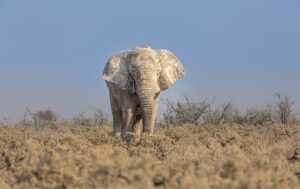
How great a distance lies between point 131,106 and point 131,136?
213cm

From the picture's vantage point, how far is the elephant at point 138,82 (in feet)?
44.7

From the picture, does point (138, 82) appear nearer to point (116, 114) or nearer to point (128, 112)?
point (128, 112)

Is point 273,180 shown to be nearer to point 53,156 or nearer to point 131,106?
point 53,156

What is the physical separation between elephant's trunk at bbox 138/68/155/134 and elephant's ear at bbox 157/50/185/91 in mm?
896

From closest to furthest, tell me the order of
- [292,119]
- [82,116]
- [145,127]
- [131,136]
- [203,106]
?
[131,136], [145,127], [203,106], [292,119], [82,116]

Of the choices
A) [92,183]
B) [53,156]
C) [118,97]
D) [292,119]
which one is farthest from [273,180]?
[292,119]

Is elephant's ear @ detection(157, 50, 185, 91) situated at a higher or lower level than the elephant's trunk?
higher

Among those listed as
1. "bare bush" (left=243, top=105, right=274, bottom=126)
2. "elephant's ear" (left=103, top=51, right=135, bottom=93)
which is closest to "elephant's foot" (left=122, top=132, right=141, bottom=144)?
"elephant's ear" (left=103, top=51, right=135, bottom=93)

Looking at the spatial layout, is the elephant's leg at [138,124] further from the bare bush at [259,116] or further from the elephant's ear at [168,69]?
the bare bush at [259,116]

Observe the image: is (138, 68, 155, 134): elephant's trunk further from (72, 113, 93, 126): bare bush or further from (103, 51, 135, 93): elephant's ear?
(72, 113, 93, 126): bare bush

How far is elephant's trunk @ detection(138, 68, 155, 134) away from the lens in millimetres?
13500

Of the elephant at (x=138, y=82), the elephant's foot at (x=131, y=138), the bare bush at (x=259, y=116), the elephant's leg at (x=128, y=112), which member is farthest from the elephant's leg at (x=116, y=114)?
the bare bush at (x=259, y=116)

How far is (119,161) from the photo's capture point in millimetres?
5902

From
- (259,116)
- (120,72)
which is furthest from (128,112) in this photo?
(259,116)
